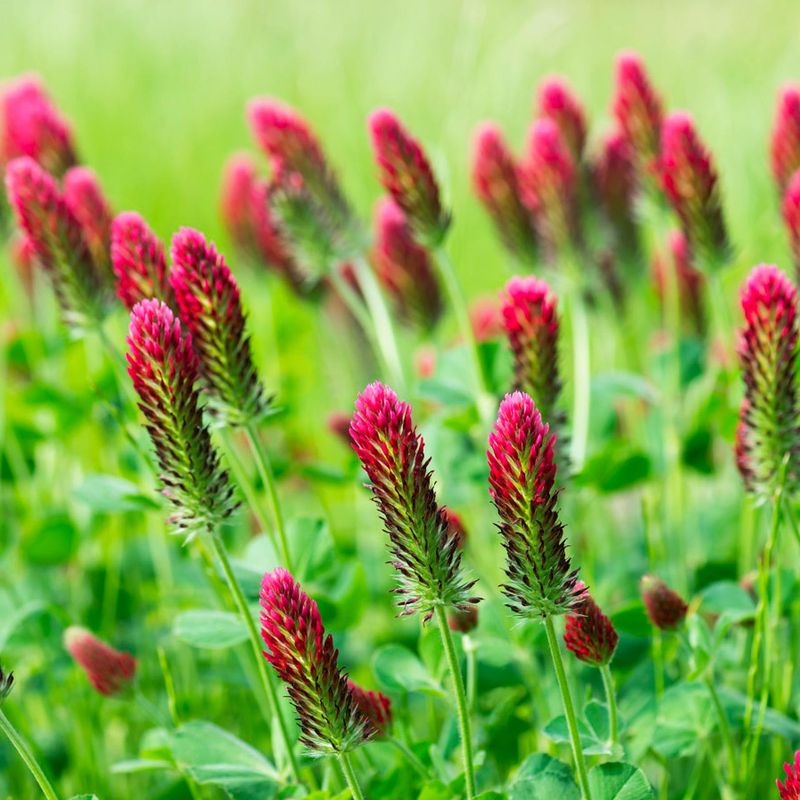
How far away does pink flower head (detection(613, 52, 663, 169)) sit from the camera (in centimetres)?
259

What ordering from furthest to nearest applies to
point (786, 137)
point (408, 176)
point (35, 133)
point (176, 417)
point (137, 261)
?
point (35, 133) → point (786, 137) → point (408, 176) → point (137, 261) → point (176, 417)

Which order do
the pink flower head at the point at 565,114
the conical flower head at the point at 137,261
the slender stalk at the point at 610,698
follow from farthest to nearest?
the pink flower head at the point at 565,114, the conical flower head at the point at 137,261, the slender stalk at the point at 610,698

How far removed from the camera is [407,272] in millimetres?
2955

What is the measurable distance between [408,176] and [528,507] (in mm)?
1044

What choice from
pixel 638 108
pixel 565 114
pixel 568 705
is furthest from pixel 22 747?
pixel 565 114

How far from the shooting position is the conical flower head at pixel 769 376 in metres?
1.59

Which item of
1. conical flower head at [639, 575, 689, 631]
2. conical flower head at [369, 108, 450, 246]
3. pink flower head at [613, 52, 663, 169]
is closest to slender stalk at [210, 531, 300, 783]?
conical flower head at [639, 575, 689, 631]

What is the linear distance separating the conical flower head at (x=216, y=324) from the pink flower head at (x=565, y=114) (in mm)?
1459

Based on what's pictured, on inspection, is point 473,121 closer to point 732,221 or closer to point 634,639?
point 732,221

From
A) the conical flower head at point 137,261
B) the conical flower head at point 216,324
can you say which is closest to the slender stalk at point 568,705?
the conical flower head at point 216,324

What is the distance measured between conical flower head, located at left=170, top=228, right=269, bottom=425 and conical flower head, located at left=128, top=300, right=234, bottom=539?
11cm

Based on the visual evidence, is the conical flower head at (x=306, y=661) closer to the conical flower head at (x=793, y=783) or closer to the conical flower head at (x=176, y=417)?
the conical flower head at (x=176, y=417)

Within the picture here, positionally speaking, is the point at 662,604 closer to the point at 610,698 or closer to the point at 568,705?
the point at 610,698

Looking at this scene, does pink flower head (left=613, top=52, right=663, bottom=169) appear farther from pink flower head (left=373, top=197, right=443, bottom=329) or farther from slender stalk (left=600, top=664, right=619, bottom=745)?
slender stalk (left=600, top=664, right=619, bottom=745)
